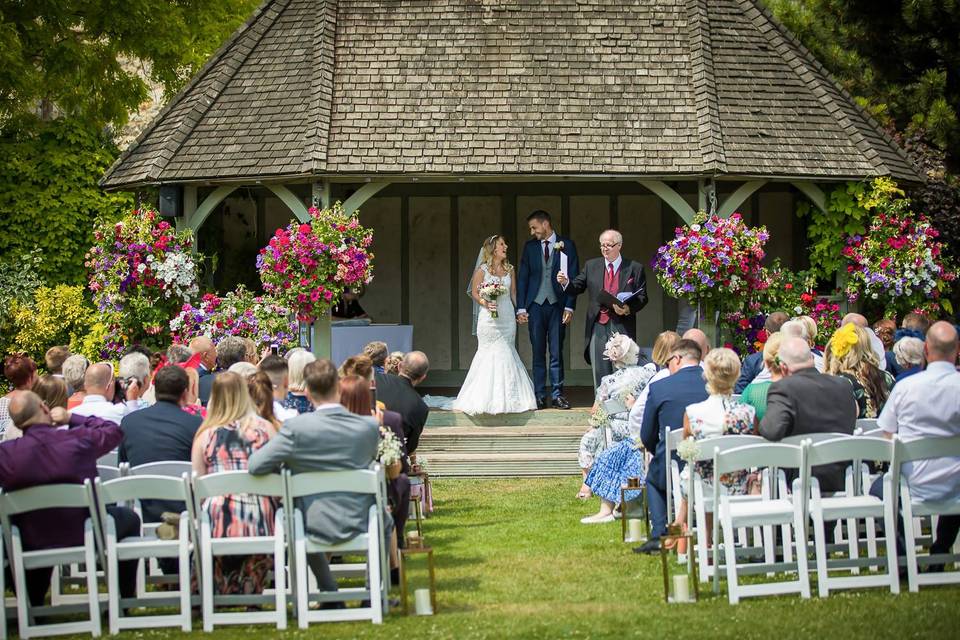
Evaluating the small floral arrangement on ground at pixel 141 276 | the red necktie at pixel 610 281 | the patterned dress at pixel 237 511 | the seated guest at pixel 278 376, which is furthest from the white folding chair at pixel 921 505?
the small floral arrangement on ground at pixel 141 276

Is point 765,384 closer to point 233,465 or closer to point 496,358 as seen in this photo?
point 233,465

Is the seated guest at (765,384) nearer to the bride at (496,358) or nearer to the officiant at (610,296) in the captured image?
the officiant at (610,296)

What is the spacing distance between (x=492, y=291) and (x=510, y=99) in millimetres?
2600

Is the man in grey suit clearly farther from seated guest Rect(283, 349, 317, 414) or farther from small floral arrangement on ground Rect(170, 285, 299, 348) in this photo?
small floral arrangement on ground Rect(170, 285, 299, 348)

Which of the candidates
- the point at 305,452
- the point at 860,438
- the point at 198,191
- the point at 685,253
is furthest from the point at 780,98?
the point at 305,452

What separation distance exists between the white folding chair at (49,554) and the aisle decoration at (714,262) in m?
9.03

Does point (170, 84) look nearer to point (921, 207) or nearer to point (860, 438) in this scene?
point (921, 207)

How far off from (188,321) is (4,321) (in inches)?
208

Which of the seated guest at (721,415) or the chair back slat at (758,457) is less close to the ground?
the seated guest at (721,415)

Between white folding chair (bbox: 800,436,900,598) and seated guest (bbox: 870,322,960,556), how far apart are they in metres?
0.31

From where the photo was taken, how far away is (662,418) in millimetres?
10109

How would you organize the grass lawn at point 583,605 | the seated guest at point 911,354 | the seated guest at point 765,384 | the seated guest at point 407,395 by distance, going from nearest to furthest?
the grass lawn at point 583,605
the seated guest at point 765,384
the seated guest at point 407,395
the seated guest at point 911,354

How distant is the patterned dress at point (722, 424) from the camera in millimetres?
9078

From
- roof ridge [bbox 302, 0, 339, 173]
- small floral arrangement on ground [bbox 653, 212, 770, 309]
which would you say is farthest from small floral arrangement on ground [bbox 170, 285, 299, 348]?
small floral arrangement on ground [bbox 653, 212, 770, 309]
